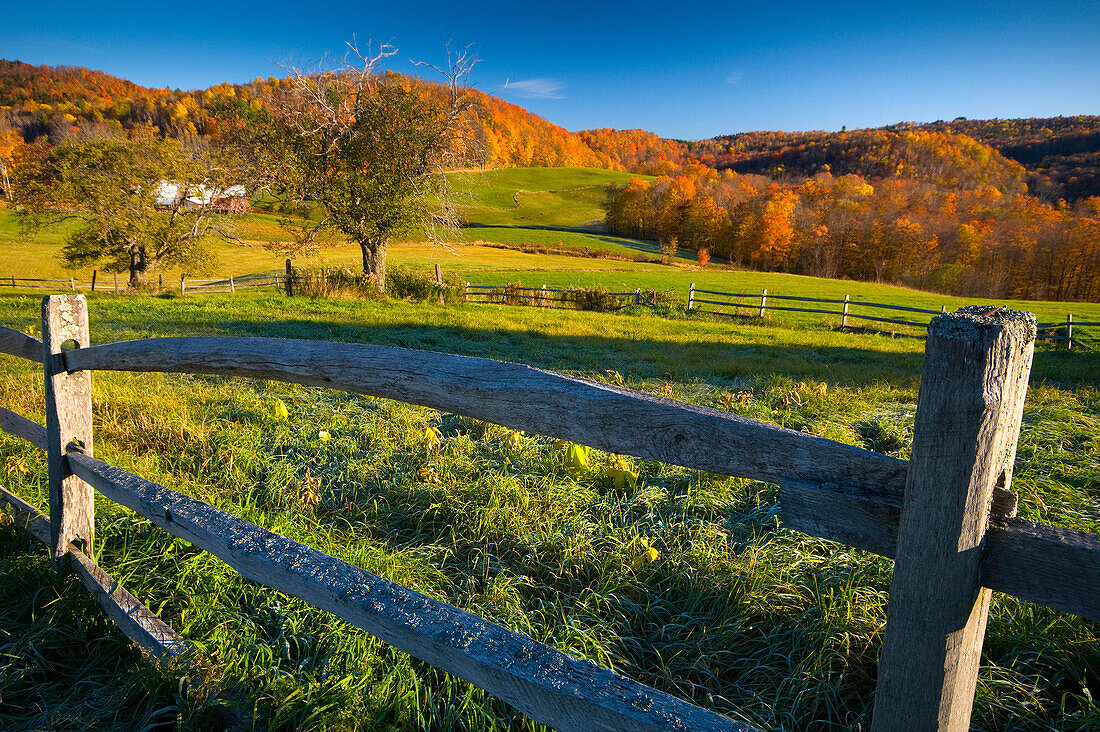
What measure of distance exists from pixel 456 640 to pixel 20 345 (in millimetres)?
3314

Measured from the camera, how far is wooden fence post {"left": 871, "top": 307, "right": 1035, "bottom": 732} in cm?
100

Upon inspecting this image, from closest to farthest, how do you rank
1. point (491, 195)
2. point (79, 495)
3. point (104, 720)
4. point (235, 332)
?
point (104, 720)
point (79, 495)
point (235, 332)
point (491, 195)

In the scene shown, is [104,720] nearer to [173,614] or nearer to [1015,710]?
[173,614]

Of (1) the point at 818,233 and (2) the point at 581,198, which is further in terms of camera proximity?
(2) the point at 581,198

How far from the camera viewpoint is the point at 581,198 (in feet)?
343

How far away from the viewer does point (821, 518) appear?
1202 mm

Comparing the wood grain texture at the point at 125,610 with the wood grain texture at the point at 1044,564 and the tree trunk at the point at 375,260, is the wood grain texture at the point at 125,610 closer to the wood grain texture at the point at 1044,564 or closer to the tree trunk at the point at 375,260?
the wood grain texture at the point at 1044,564

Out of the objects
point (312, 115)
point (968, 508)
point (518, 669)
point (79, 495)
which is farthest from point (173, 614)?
point (312, 115)

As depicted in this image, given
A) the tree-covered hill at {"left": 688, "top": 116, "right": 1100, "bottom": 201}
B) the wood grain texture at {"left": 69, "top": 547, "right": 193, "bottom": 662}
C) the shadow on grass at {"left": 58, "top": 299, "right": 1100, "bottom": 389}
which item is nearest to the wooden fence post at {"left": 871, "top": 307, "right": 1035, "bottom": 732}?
the wood grain texture at {"left": 69, "top": 547, "right": 193, "bottom": 662}

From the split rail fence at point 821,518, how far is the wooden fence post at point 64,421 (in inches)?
57.8

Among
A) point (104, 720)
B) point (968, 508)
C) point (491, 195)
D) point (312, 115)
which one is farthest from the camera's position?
point (491, 195)

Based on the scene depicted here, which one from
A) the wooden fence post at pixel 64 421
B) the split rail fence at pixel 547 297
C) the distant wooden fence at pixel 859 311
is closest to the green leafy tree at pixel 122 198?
the split rail fence at pixel 547 297

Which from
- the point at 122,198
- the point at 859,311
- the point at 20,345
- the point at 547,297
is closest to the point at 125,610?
the point at 20,345

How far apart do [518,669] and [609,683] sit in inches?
9.2
